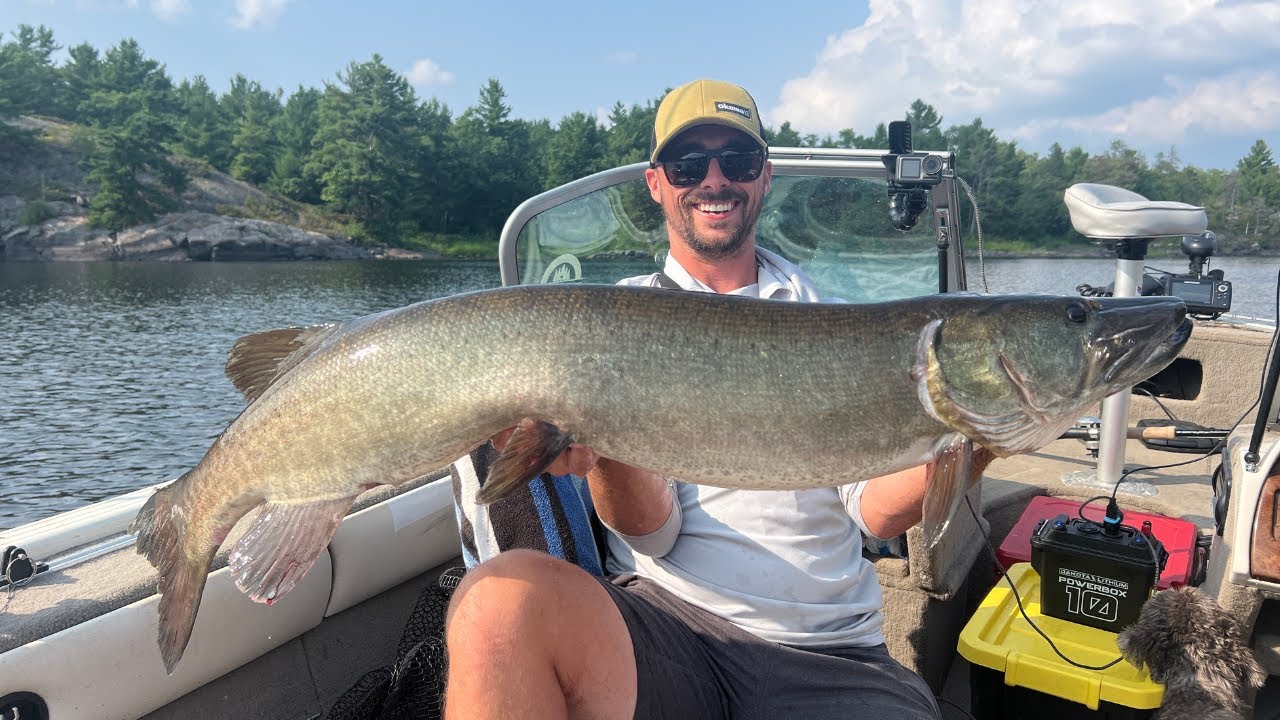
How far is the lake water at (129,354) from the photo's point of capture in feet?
39.5

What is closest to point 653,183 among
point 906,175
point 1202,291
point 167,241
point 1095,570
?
point 906,175

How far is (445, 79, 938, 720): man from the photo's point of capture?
5.98ft

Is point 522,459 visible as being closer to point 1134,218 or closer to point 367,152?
point 1134,218

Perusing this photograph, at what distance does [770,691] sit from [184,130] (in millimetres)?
78074

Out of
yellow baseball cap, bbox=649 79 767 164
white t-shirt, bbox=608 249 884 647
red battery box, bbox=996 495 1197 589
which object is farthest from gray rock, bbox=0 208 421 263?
white t-shirt, bbox=608 249 884 647

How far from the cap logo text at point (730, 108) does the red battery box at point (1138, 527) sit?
209 cm

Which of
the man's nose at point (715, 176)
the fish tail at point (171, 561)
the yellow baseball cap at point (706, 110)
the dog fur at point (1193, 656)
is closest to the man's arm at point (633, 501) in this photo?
the fish tail at point (171, 561)

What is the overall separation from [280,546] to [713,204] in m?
1.91

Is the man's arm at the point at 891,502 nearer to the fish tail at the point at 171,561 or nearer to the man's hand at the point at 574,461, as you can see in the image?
the man's hand at the point at 574,461

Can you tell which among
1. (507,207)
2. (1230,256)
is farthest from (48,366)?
(1230,256)

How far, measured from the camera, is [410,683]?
2.55m

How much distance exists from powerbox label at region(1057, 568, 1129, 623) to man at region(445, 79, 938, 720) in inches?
36.3

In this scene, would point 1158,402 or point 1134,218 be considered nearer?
point 1134,218

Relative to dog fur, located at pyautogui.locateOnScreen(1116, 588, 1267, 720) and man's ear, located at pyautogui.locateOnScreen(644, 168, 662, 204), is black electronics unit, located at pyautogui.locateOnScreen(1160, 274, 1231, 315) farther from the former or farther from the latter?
man's ear, located at pyautogui.locateOnScreen(644, 168, 662, 204)
